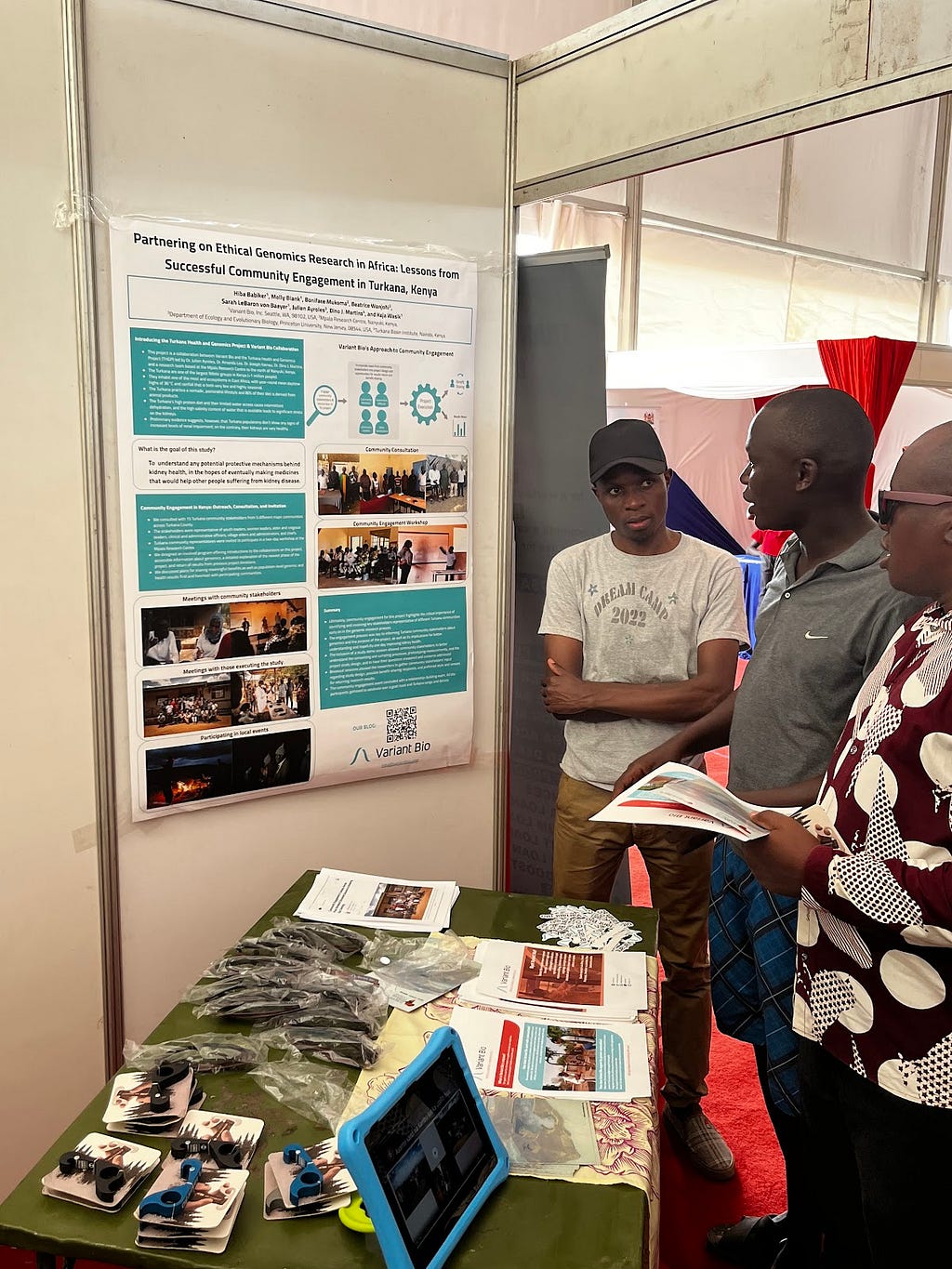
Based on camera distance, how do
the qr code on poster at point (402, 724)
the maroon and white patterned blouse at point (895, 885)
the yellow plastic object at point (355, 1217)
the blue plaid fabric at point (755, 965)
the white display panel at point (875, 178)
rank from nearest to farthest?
the yellow plastic object at point (355, 1217), the maroon and white patterned blouse at point (895, 885), the white display panel at point (875, 178), the blue plaid fabric at point (755, 965), the qr code on poster at point (402, 724)

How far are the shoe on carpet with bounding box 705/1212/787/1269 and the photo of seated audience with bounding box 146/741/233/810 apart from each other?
4.81ft

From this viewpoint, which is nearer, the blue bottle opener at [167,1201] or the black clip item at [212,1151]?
the blue bottle opener at [167,1201]

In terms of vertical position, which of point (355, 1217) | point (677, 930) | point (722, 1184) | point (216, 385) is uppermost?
point (216, 385)

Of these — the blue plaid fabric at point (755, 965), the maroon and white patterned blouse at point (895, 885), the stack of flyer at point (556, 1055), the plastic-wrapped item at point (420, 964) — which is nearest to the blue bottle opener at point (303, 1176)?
the stack of flyer at point (556, 1055)

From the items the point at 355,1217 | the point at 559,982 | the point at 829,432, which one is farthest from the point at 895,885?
the point at 829,432

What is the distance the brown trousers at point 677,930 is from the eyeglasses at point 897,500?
1.14 meters

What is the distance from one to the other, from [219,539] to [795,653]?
50.5 inches

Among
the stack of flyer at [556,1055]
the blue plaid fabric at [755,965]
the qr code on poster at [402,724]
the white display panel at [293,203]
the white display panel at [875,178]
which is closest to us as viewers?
the stack of flyer at [556,1055]

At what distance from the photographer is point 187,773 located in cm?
225

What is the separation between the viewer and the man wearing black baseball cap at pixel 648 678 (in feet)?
7.38

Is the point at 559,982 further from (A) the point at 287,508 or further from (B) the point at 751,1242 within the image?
(A) the point at 287,508

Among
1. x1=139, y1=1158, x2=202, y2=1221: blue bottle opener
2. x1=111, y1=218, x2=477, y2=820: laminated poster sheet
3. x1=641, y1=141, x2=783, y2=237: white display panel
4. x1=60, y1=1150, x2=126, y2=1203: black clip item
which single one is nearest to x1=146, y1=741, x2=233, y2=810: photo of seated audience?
x1=111, y1=218, x2=477, y2=820: laminated poster sheet

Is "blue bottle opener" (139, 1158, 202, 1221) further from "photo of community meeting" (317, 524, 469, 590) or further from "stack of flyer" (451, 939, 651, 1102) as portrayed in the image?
"photo of community meeting" (317, 524, 469, 590)

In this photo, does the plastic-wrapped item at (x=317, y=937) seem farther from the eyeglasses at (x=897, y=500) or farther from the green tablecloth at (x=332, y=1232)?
the eyeglasses at (x=897, y=500)
